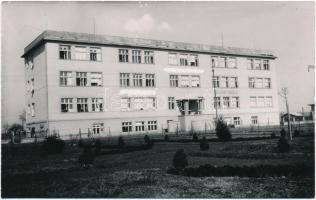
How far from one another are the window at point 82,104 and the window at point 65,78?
78.7 inches

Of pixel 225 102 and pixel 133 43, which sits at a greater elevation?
pixel 133 43

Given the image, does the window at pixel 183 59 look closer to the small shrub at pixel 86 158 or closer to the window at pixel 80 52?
the window at pixel 80 52

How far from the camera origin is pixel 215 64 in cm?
4578

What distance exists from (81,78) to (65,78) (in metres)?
1.66

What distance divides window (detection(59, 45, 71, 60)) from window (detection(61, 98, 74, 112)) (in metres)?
4.18

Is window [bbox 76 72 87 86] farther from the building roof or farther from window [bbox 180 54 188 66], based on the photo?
window [bbox 180 54 188 66]

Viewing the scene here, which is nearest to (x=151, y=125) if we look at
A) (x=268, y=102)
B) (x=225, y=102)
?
(x=225, y=102)

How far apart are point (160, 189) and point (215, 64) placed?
37.9 m

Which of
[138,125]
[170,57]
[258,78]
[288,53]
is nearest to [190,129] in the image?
[138,125]

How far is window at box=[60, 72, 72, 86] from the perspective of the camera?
117ft

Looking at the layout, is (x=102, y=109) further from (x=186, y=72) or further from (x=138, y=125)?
(x=186, y=72)

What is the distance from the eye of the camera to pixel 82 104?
36812mm

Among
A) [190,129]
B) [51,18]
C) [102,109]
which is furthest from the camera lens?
[190,129]

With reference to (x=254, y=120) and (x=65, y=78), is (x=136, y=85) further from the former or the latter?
(x=254, y=120)
